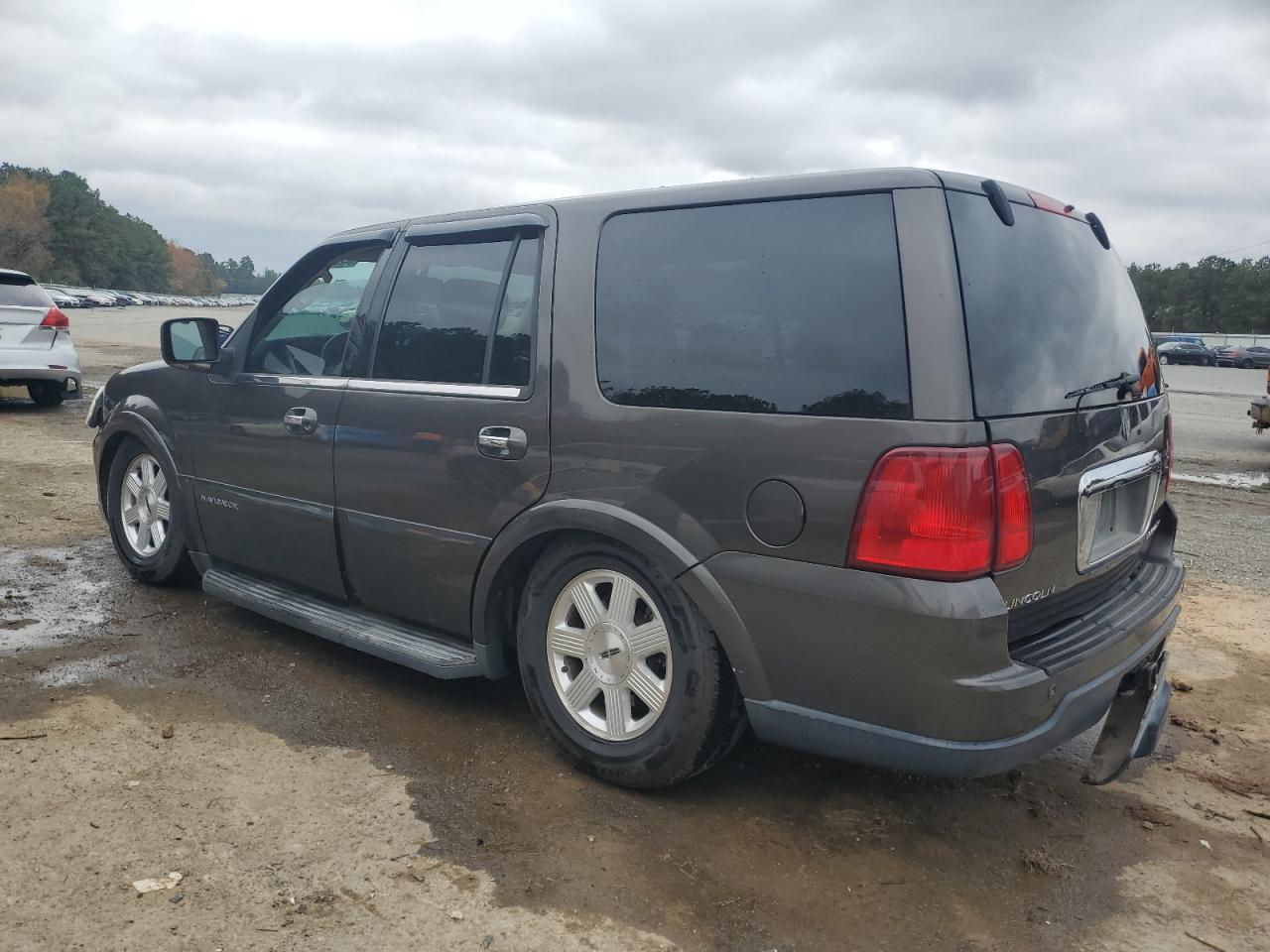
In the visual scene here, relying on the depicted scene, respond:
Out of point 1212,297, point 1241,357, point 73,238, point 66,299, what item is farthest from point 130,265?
point 1241,357

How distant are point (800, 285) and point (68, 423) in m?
11.0

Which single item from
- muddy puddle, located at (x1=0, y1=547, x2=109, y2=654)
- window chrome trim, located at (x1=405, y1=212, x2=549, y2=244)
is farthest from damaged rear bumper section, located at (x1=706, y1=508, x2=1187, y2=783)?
muddy puddle, located at (x1=0, y1=547, x2=109, y2=654)

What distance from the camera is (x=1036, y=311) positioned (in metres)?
2.72

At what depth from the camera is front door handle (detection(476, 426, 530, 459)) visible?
10.6ft

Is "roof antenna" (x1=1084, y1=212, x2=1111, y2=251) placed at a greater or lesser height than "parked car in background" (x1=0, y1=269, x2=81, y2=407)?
greater

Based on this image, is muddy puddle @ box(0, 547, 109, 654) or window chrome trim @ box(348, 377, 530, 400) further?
muddy puddle @ box(0, 547, 109, 654)

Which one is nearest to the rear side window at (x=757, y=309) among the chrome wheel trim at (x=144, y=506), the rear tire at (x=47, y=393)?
the chrome wheel trim at (x=144, y=506)

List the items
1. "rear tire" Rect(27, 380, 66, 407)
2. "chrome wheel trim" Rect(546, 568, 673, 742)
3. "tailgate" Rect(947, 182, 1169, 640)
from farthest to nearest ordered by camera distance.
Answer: "rear tire" Rect(27, 380, 66, 407)
"chrome wheel trim" Rect(546, 568, 673, 742)
"tailgate" Rect(947, 182, 1169, 640)

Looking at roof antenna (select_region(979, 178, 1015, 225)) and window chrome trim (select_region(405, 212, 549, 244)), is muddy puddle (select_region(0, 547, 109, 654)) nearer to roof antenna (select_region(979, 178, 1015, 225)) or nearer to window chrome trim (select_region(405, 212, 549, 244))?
window chrome trim (select_region(405, 212, 549, 244))

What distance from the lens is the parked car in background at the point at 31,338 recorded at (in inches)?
454

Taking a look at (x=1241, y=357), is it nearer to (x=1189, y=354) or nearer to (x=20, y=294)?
(x=1189, y=354)

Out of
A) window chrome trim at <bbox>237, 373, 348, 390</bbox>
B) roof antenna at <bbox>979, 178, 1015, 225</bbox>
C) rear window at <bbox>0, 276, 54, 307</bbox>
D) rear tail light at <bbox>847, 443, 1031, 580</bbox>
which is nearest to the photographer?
rear tail light at <bbox>847, 443, 1031, 580</bbox>

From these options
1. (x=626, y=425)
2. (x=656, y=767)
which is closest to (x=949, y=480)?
(x=626, y=425)

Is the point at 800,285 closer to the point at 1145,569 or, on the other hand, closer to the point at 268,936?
the point at 1145,569
